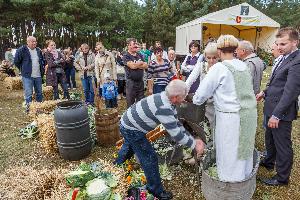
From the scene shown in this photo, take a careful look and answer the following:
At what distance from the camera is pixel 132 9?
85.8 ft

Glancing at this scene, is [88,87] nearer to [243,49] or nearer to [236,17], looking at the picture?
[243,49]

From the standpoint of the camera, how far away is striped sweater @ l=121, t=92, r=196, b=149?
3242 mm

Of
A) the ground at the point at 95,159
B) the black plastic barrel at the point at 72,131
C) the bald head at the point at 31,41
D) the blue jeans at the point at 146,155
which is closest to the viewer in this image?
the blue jeans at the point at 146,155

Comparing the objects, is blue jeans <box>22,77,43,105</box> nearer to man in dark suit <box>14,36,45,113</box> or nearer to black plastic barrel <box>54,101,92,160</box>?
man in dark suit <box>14,36,45,113</box>

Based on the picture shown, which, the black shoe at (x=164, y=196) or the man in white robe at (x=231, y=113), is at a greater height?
the man in white robe at (x=231, y=113)

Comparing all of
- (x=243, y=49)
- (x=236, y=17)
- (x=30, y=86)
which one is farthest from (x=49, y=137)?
(x=236, y=17)

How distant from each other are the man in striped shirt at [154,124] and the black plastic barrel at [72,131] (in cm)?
159

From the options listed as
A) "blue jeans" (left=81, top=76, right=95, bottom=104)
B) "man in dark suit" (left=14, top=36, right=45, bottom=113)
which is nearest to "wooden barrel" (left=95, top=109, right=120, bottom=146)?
"blue jeans" (left=81, top=76, right=95, bottom=104)

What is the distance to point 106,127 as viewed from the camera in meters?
5.59

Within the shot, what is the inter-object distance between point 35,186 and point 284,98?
11.4 feet

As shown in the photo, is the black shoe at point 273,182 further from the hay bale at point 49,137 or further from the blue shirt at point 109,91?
the blue shirt at point 109,91

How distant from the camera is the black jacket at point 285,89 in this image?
363 centimetres

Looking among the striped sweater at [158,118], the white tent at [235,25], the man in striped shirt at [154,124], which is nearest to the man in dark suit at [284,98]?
the man in striped shirt at [154,124]

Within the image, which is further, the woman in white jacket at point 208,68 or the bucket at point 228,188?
the woman in white jacket at point 208,68
